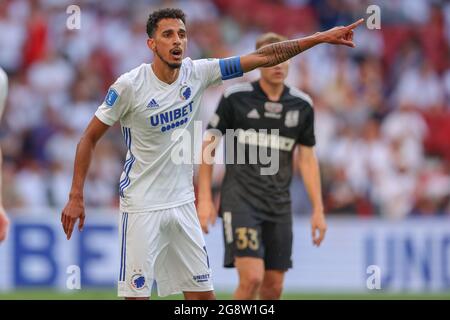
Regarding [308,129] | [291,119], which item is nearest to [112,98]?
[291,119]

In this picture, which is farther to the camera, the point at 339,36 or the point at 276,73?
the point at 276,73

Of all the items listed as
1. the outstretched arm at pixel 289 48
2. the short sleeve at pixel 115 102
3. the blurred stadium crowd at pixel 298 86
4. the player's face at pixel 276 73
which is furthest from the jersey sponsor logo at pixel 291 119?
the blurred stadium crowd at pixel 298 86

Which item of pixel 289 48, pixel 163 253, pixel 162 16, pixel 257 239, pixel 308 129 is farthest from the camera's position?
pixel 308 129

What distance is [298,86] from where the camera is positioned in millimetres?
16359

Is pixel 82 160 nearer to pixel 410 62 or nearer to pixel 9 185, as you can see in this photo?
pixel 9 185

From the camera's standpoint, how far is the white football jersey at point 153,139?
8242 millimetres

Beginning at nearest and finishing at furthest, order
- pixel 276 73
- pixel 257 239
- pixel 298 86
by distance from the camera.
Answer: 1. pixel 257 239
2. pixel 276 73
3. pixel 298 86

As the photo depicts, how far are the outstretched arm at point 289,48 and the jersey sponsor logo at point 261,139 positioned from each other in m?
1.76

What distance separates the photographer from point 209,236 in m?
14.4

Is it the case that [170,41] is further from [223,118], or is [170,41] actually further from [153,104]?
[223,118]

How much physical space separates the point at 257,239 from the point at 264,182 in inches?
20.5

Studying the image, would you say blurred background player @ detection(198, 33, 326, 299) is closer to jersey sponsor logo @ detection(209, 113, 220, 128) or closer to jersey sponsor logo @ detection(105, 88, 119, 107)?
jersey sponsor logo @ detection(209, 113, 220, 128)
